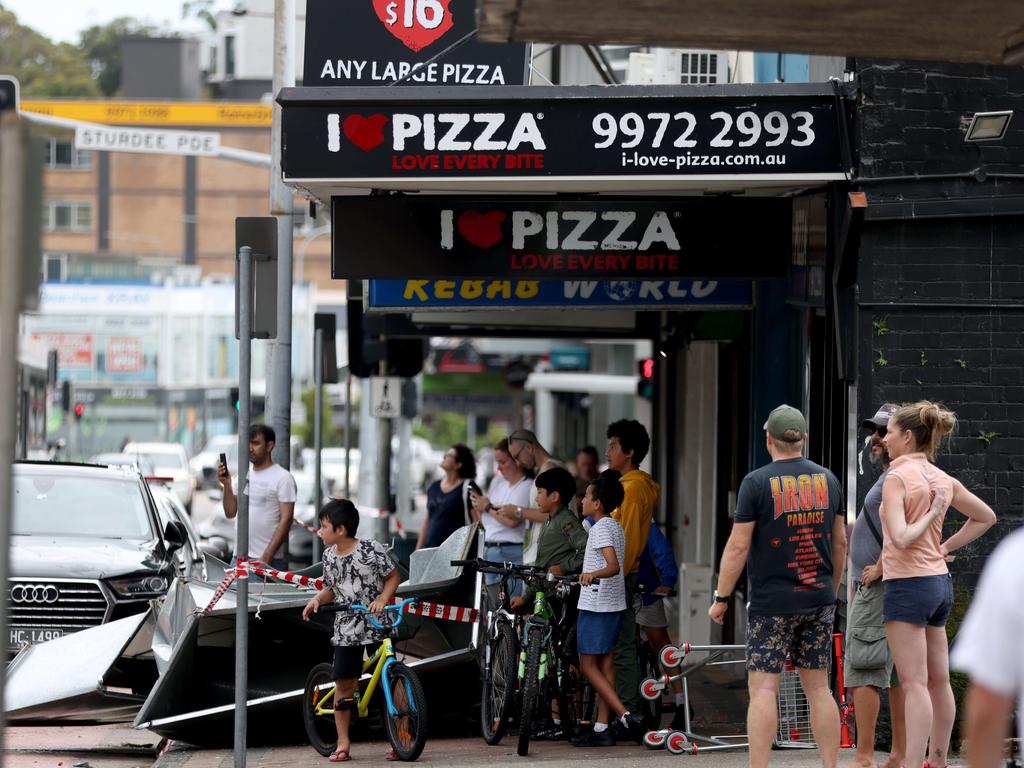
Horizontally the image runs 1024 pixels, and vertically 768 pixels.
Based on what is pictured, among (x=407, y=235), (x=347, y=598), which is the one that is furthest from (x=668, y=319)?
(x=347, y=598)

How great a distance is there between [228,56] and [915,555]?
79.2 metres

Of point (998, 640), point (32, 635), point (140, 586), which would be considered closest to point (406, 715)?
point (140, 586)

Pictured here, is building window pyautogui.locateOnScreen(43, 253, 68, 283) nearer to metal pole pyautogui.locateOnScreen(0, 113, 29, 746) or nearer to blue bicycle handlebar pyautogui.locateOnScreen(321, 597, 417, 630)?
blue bicycle handlebar pyautogui.locateOnScreen(321, 597, 417, 630)

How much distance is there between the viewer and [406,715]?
28.2 ft

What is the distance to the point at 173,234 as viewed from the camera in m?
81.5

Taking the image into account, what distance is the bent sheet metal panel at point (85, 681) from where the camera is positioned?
32.5 ft

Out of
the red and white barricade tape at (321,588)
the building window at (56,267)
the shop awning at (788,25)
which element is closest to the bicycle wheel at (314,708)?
the red and white barricade tape at (321,588)

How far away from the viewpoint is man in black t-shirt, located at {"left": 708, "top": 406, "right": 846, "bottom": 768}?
7062 millimetres

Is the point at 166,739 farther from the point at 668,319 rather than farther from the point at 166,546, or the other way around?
the point at 668,319

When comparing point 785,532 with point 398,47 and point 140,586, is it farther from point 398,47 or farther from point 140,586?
point 140,586

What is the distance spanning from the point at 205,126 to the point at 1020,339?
70.8m

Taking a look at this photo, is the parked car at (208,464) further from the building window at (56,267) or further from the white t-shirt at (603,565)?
the white t-shirt at (603,565)

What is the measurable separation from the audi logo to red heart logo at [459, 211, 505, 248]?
4.50m

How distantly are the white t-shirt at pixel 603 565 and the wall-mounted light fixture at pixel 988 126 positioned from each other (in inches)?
111
